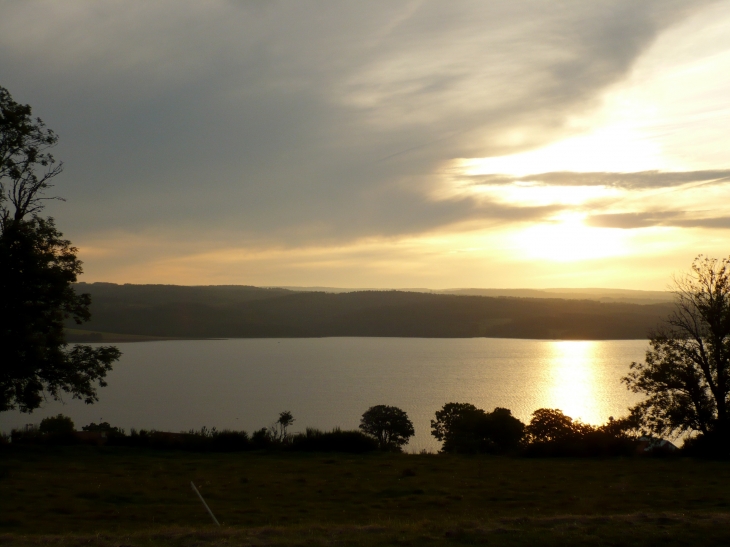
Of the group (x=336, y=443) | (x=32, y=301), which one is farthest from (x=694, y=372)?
(x=32, y=301)

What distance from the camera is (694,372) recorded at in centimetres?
2169

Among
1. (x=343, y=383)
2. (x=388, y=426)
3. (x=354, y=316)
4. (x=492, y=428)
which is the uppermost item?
(x=354, y=316)

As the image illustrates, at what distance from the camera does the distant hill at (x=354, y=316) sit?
140250 mm

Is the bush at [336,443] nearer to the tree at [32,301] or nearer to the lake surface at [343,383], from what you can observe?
the tree at [32,301]

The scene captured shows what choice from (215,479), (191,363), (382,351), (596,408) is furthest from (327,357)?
(215,479)

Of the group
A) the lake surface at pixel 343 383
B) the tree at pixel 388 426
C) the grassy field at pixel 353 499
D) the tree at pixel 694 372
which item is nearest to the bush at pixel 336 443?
the grassy field at pixel 353 499

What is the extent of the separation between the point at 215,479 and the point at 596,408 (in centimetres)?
6048

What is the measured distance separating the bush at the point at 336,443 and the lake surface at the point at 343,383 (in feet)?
54.8

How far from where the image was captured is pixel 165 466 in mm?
15234

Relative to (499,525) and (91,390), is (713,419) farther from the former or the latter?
(91,390)

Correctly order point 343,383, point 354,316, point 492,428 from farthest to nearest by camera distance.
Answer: point 354,316 < point 343,383 < point 492,428

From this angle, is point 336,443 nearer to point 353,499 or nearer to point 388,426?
point 353,499

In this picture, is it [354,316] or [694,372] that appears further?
[354,316]

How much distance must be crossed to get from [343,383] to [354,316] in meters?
84.9
